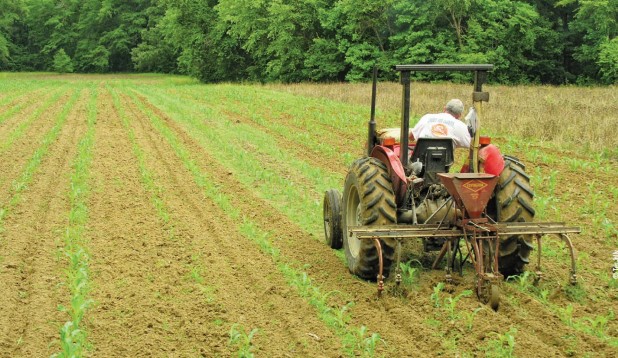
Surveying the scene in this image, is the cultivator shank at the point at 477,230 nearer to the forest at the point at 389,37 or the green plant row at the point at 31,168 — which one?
the green plant row at the point at 31,168

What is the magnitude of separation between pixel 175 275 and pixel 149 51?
64.4 m

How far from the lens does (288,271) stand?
6.82m

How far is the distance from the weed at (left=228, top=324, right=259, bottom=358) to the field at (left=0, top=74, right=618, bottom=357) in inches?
0.8

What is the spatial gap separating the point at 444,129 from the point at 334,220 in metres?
1.76

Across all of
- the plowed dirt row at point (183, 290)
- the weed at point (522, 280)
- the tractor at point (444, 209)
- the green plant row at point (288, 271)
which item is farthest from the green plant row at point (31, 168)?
the weed at point (522, 280)

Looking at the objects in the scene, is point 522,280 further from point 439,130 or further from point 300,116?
point 300,116

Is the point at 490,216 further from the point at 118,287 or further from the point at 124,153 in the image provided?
the point at 124,153

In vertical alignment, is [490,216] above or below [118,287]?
above

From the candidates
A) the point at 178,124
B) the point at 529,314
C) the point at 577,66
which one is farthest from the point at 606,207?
the point at 577,66

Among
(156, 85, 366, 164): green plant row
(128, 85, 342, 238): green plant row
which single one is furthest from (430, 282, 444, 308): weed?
(156, 85, 366, 164): green plant row

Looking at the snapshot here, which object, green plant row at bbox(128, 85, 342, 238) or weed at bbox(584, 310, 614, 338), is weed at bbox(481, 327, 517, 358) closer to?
weed at bbox(584, 310, 614, 338)

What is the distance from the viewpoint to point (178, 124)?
1941 cm

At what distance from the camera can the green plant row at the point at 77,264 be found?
4.93 metres

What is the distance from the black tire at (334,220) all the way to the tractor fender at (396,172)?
3.40 ft
